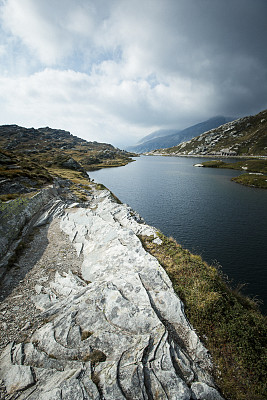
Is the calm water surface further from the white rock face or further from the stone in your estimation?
the stone

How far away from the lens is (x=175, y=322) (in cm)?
1152

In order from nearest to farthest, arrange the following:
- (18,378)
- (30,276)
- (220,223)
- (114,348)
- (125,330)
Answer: (18,378)
(114,348)
(125,330)
(30,276)
(220,223)

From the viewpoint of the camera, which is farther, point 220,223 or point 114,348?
point 220,223

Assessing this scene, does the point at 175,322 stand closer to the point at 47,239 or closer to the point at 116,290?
the point at 116,290

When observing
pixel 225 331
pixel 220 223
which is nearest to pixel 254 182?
pixel 220 223

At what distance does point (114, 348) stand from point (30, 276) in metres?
12.8

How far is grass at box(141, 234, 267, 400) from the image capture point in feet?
29.2

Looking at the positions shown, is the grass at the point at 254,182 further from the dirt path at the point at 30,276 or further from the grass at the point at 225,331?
the dirt path at the point at 30,276

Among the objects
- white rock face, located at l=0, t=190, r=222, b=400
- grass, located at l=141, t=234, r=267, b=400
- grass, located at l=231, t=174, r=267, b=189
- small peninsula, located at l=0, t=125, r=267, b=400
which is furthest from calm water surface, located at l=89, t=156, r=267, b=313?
white rock face, located at l=0, t=190, r=222, b=400

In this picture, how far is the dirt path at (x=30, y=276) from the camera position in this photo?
11922 mm

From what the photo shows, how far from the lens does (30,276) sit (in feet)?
57.6

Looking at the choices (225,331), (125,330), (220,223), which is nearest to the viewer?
(125,330)

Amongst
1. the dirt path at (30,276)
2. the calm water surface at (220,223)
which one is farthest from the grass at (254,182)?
the dirt path at (30,276)

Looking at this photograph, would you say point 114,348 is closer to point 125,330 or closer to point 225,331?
point 125,330
